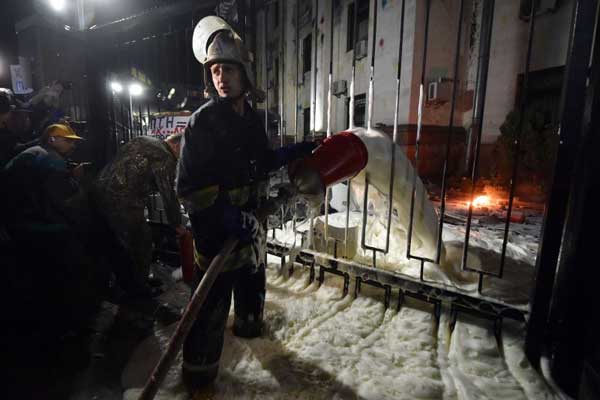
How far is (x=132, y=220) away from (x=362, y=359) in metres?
2.64

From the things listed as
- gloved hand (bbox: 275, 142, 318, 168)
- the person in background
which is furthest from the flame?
the person in background

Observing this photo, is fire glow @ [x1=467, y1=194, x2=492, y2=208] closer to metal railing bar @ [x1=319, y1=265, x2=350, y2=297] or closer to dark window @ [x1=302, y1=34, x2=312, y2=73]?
metal railing bar @ [x1=319, y1=265, x2=350, y2=297]

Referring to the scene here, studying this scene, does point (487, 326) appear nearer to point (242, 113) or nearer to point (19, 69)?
point (242, 113)

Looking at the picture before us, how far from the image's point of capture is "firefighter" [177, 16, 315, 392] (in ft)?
6.04

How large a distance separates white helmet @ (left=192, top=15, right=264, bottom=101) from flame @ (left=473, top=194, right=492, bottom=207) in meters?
6.59

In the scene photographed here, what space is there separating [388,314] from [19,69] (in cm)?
823

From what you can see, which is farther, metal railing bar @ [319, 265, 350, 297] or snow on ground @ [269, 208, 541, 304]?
metal railing bar @ [319, 265, 350, 297]

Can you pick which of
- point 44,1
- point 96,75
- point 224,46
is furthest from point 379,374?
point 44,1

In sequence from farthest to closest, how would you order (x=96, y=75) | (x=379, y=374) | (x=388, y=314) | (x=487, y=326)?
(x=96, y=75) → (x=388, y=314) → (x=487, y=326) → (x=379, y=374)

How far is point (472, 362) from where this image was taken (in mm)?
2213

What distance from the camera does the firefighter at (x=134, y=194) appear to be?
3.27m

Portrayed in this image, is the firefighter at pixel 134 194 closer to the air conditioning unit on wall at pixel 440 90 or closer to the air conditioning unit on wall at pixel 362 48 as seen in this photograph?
the air conditioning unit on wall at pixel 440 90

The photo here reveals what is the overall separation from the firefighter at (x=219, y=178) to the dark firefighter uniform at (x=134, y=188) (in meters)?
1.47

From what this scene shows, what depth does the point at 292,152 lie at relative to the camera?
7.79ft
